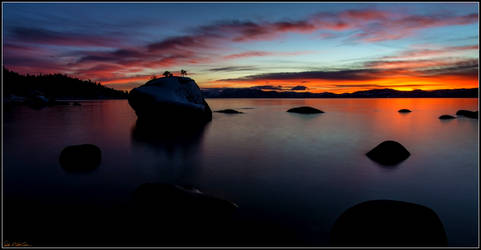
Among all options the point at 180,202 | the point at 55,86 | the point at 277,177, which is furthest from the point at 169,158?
the point at 55,86

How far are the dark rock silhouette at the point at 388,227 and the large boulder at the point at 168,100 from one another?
26.3 meters

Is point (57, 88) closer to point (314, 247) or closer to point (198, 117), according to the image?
point (198, 117)

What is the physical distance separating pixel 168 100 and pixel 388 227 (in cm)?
2683

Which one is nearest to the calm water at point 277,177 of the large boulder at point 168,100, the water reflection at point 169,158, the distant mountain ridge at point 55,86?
the water reflection at point 169,158

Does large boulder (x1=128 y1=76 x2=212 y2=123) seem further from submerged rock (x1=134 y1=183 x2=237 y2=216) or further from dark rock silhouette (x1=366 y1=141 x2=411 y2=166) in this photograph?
submerged rock (x1=134 y1=183 x2=237 y2=216)

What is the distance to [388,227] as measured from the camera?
5.74 metres

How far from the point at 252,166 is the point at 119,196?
6789 mm

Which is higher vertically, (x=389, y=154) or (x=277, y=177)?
(x=389, y=154)

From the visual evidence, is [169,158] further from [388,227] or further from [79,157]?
[388,227]

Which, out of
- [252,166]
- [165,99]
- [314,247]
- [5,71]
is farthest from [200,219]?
[5,71]

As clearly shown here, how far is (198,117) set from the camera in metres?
36.1

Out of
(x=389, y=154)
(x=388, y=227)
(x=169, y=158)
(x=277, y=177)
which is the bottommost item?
(x=277, y=177)

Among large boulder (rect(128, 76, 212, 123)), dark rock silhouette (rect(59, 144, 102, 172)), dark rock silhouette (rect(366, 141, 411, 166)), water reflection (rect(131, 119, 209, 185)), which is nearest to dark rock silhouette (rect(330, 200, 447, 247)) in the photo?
water reflection (rect(131, 119, 209, 185))

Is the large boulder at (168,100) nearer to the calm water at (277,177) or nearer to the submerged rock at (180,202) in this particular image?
the calm water at (277,177)
